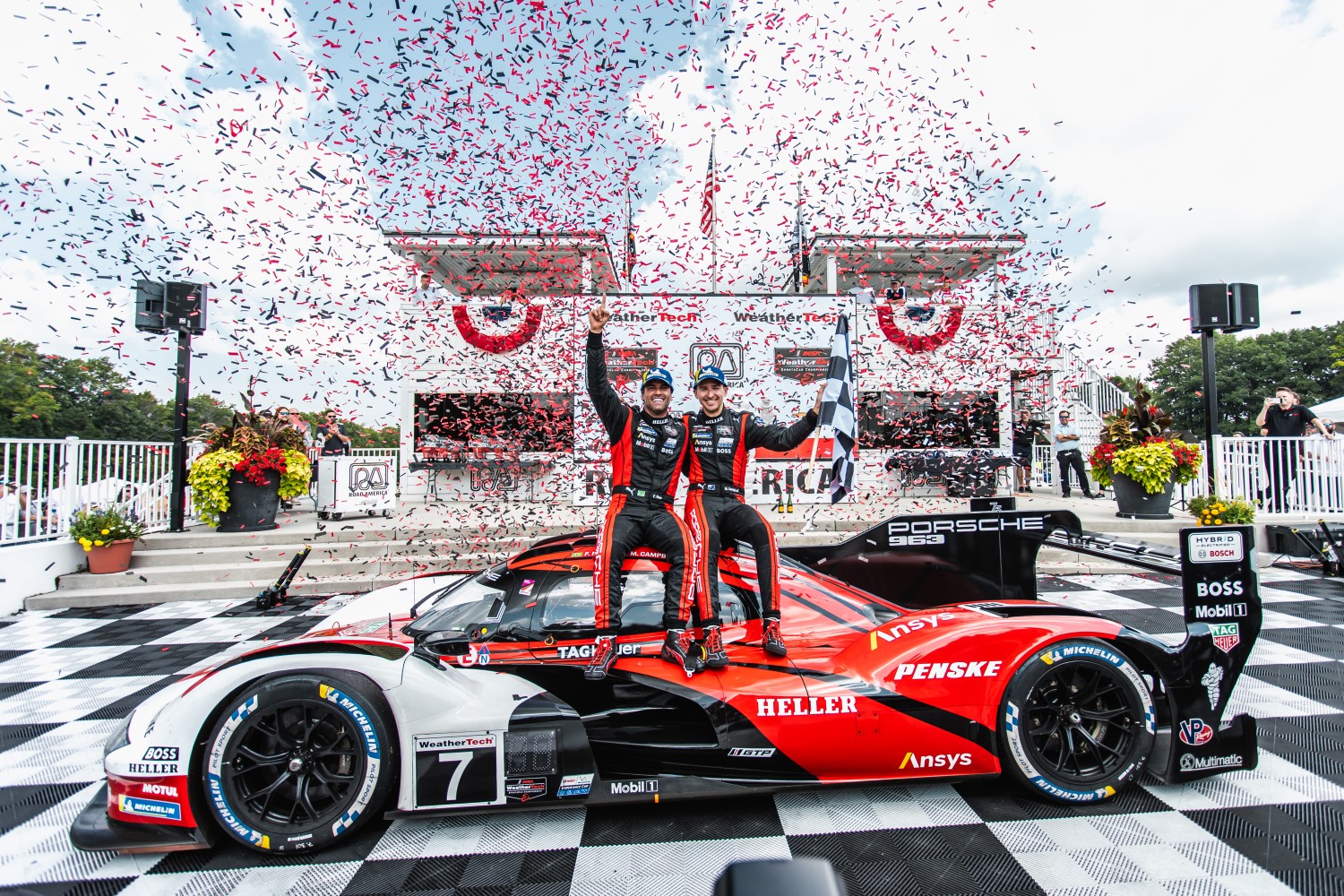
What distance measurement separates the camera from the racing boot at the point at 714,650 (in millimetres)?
2600

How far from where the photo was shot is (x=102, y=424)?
125 ft

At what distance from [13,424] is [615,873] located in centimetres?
5257

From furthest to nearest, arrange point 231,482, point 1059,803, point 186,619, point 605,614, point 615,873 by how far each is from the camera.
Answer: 1. point 231,482
2. point 186,619
3. point 605,614
4. point 1059,803
5. point 615,873

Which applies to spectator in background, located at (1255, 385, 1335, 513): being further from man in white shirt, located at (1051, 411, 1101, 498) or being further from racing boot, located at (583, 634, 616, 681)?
racing boot, located at (583, 634, 616, 681)

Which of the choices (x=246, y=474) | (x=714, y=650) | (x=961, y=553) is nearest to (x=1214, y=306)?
(x=961, y=553)

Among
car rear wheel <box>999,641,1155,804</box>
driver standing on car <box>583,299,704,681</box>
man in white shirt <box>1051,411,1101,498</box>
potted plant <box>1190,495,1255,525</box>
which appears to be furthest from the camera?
man in white shirt <box>1051,411,1101,498</box>

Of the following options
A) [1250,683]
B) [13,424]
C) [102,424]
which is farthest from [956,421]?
[13,424]

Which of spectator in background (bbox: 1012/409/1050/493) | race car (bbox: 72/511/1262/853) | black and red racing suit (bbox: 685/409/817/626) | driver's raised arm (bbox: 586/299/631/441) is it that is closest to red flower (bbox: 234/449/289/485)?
race car (bbox: 72/511/1262/853)

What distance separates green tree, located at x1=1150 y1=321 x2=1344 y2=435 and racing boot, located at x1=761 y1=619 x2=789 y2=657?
5223 cm

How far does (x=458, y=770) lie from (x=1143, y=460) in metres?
9.30

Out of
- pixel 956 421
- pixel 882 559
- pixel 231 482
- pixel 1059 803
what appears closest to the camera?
pixel 1059 803

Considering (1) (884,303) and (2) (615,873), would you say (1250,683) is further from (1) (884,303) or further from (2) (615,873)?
(1) (884,303)

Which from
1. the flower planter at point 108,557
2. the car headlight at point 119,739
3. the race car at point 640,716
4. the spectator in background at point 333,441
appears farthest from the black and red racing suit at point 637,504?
the spectator in background at point 333,441

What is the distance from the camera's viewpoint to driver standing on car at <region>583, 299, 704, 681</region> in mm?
2715
